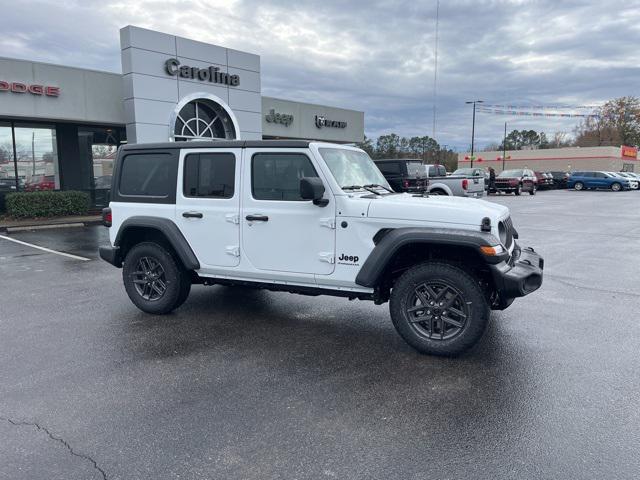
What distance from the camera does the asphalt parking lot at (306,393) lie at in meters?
2.87

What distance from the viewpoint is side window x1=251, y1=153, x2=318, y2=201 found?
4927 millimetres

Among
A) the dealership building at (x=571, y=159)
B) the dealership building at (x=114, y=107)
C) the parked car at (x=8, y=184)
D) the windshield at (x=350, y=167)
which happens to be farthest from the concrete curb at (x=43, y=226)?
the dealership building at (x=571, y=159)

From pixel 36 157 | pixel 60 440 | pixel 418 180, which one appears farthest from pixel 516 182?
pixel 60 440

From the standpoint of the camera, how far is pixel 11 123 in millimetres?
17141

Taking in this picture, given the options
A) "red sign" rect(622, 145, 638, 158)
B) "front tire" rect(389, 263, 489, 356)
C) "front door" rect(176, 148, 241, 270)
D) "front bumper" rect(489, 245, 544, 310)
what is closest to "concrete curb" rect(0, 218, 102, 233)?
"front door" rect(176, 148, 241, 270)

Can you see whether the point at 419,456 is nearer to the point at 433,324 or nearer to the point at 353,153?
the point at 433,324

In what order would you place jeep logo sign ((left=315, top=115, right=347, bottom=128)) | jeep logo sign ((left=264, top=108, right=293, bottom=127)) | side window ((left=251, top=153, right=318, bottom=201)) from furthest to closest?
jeep logo sign ((left=315, top=115, right=347, bottom=128)) → jeep logo sign ((left=264, top=108, right=293, bottom=127)) → side window ((left=251, top=153, right=318, bottom=201))

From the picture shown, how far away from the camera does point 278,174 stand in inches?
199

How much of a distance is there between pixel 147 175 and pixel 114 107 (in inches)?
543

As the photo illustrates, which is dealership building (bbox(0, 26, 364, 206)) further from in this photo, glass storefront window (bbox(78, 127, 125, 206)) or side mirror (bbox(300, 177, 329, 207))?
side mirror (bbox(300, 177, 329, 207))

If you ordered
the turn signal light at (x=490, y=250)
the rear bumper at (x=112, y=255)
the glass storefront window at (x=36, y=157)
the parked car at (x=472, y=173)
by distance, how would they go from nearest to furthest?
the turn signal light at (x=490, y=250) → the rear bumper at (x=112, y=255) → the glass storefront window at (x=36, y=157) → the parked car at (x=472, y=173)

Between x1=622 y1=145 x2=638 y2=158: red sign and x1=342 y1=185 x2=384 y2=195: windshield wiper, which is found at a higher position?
x1=622 y1=145 x2=638 y2=158: red sign

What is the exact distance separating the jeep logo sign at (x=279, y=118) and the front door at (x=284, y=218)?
19.0m

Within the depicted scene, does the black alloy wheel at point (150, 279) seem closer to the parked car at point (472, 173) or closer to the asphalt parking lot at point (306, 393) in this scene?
the asphalt parking lot at point (306, 393)
